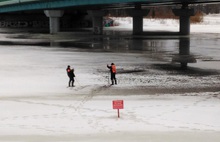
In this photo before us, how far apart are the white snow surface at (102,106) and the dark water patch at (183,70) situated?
2.78 ft

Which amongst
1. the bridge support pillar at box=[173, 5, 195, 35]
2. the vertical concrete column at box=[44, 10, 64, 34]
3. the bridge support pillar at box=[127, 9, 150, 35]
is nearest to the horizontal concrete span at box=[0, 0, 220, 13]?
the bridge support pillar at box=[127, 9, 150, 35]

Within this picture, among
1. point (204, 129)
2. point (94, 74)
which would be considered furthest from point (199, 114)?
point (94, 74)

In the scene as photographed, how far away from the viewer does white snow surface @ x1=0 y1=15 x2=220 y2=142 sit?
12.1 m

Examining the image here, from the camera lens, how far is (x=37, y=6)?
77000 mm

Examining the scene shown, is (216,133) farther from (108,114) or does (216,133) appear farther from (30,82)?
(30,82)

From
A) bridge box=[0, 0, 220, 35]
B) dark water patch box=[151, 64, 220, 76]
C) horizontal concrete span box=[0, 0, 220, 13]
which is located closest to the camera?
dark water patch box=[151, 64, 220, 76]

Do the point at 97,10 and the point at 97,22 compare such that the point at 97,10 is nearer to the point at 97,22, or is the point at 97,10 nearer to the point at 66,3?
the point at 97,22

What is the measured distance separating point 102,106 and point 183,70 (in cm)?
1162

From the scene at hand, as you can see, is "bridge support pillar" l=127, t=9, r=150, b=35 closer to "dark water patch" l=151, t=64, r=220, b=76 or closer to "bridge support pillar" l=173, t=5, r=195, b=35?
"bridge support pillar" l=173, t=5, r=195, b=35

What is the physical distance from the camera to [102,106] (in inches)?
626

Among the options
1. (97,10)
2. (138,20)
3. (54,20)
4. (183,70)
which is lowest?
(183,70)

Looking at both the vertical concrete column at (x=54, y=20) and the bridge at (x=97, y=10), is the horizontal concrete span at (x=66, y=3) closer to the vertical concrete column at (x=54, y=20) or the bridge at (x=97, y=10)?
the bridge at (x=97, y=10)

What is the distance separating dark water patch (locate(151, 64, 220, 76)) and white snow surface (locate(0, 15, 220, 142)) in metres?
0.85

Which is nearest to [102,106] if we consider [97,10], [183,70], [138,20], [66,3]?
[183,70]
